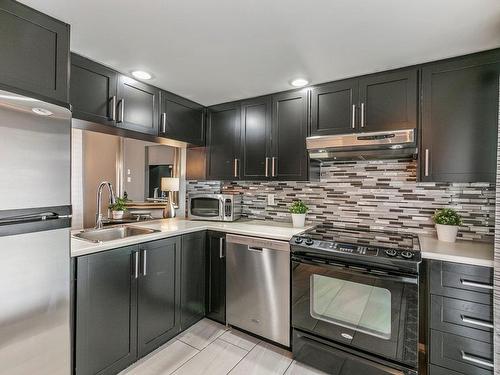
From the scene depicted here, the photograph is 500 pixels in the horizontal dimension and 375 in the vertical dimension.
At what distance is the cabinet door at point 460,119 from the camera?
176cm

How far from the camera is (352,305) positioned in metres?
1.85

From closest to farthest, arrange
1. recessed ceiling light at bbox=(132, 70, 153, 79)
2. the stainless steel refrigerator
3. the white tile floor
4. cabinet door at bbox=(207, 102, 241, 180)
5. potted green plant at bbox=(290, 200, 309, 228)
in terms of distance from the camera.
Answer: the stainless steel refrigerator → the white tile floor → recessed ceiling light at bbox=(132, 70, 153, 79) → potted green plant at bbox=(290, 200, 309, 228) → cabinet door at bbox=(207, 102, 241, 180)

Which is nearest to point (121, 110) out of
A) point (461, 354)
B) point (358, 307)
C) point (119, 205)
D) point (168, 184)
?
point (119, 205)

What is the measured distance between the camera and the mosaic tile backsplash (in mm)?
2006

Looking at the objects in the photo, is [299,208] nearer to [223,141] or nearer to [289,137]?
[289,137]

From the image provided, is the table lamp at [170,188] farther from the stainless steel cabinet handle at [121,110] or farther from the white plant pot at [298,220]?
the white plant pot at [298,220]

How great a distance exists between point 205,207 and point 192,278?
844 millimetres

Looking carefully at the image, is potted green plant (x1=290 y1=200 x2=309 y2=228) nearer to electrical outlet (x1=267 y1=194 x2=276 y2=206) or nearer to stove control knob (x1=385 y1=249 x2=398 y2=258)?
electrical outlet (x1=267 y1=194 x2=276 y2=206)

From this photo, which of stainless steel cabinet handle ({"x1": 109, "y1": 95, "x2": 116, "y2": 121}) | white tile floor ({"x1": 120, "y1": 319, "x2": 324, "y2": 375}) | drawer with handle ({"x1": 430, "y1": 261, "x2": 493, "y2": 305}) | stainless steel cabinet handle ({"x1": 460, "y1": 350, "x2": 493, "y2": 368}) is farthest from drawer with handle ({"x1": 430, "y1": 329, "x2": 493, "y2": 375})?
stainless steel cabinet handle ({"x1": 109, "y1": 95, "x2": 116, "y2": 121})

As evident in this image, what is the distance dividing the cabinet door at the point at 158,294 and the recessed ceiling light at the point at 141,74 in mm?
1358

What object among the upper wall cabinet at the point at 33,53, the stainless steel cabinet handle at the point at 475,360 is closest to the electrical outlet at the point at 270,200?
the stainless steel cabinet handle at the point at 475,360

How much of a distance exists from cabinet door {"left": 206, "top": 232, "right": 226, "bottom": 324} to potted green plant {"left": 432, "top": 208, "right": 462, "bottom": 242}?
1744 millimetres

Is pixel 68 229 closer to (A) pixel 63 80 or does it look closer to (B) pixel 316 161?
(A) pixel 63 80

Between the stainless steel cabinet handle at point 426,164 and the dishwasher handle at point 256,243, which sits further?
the dishwasher handle at point 256,243
